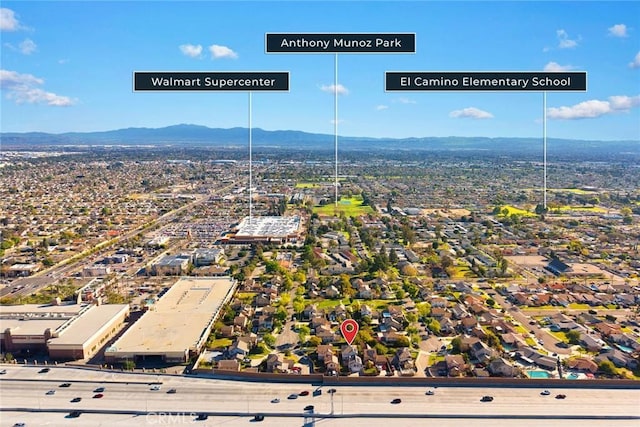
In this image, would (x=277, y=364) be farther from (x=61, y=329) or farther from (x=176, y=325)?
(x=61, y=329)

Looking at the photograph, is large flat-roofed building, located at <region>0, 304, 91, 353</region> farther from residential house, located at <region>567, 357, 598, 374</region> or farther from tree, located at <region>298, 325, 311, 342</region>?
residential house, located at <region>567, 357, 598, 374</region>

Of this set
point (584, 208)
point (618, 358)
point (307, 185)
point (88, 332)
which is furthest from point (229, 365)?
point (307, 185)

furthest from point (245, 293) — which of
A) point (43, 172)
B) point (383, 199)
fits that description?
point (43, 172)

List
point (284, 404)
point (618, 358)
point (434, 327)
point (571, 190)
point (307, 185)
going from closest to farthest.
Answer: point (284, 404), point (618, 358), point (434, 327), point (571, 190), point (307, 185)

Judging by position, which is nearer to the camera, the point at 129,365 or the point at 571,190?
the point at 129,365

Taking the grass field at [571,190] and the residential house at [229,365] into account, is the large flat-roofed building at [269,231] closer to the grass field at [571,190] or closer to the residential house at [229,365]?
the residential house at [229,365]

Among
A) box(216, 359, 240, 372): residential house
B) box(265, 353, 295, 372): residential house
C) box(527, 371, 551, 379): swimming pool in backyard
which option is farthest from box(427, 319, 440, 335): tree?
box(216, 359, 240, 372): residential house
